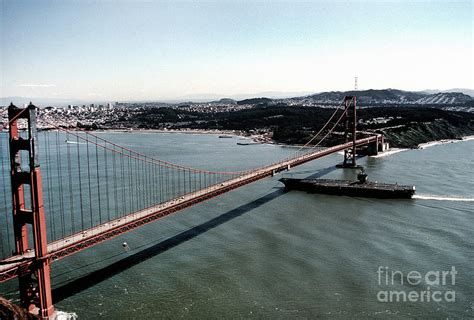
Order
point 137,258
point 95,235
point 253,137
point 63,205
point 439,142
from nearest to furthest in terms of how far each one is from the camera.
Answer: point 95,235 → point 137,258 → point 63,205 → point 439,142 → point 253,137

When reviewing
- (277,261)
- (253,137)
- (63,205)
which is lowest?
(277,261)

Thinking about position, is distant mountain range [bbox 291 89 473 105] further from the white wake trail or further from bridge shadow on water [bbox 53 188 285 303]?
bridge shadow on water [bbox 53 188 285 303]

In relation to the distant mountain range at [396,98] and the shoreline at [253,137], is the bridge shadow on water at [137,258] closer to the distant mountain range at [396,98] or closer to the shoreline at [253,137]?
the shoreline at [253,137]

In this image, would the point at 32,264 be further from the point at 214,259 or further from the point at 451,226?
the point at 451,226

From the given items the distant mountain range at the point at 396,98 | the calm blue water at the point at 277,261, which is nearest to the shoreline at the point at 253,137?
the calm blue water at the point at 277,261

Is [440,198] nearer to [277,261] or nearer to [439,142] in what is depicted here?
[277,261]

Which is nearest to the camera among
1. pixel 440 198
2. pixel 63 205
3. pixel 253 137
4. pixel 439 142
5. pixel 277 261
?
pixel 277 261

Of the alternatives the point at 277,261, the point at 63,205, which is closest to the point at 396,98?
the point at 63,205

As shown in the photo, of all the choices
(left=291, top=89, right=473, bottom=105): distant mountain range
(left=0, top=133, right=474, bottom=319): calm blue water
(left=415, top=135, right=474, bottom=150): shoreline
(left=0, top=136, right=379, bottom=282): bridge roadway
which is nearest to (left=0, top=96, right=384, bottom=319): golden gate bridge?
(left=0, top=136, right=379, bottom=282): bridge roadway
